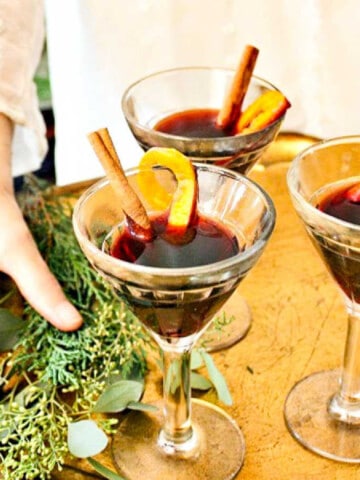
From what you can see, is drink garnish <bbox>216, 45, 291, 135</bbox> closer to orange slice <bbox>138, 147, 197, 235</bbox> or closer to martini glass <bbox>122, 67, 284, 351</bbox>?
martini glass <bbox>122, 67, 284, 351</bbox>

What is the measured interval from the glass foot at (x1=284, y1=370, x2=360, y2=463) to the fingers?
0.22 m

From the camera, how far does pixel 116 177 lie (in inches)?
25.3

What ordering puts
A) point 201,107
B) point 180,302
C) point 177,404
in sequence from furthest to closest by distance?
point 201,107 → point 177,404 → point 180,302

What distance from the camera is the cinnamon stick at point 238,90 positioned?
0.84m

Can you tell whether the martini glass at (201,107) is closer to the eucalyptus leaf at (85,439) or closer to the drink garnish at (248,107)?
the drink garnish at (248,107)

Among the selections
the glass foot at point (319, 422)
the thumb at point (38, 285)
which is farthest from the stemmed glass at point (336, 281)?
the thumb at point (38, 285)

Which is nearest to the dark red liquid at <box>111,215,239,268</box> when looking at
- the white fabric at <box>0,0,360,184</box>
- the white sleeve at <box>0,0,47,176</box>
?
the white sleeve at <box>0,0,47,176</box>

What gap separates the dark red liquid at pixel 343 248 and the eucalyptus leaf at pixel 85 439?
0.24 meters

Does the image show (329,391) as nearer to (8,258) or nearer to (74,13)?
(8,258)

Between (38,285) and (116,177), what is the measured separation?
8.7 inches

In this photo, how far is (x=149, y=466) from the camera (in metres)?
0.73

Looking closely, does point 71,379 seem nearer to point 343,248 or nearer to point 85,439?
point 85,439

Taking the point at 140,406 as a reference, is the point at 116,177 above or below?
above

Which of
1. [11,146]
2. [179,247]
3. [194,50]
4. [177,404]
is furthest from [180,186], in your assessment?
[194,50]
